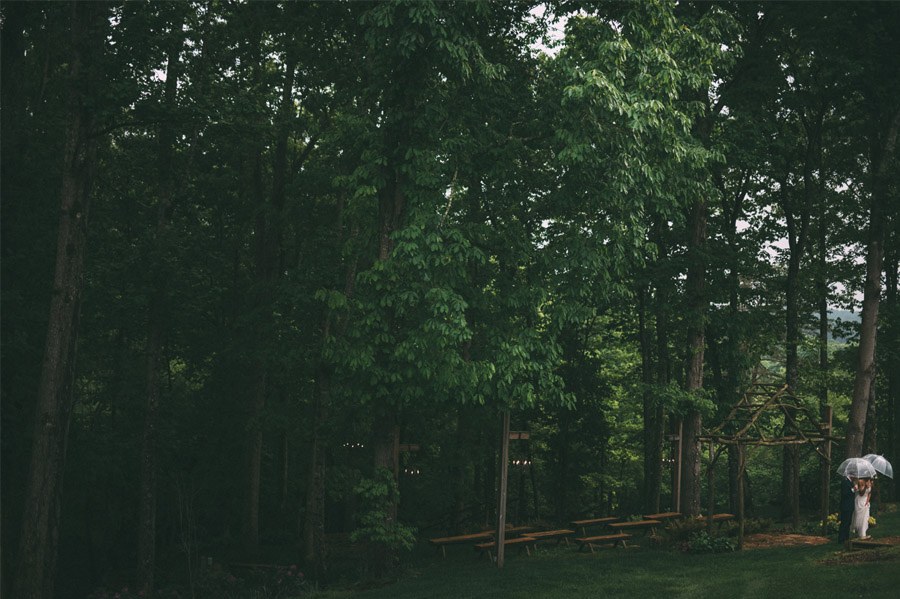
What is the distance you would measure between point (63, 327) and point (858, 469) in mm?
15289

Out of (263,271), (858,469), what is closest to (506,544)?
(858,469)

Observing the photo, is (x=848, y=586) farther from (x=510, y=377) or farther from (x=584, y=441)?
(x=584, y=441)

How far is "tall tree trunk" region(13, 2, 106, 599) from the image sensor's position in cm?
1573

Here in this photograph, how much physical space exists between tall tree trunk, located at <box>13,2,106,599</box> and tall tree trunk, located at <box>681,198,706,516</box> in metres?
15.2

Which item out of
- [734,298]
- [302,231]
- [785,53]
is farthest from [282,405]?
[785,53]

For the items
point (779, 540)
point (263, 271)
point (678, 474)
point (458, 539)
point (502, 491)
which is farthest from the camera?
point (678, 474)

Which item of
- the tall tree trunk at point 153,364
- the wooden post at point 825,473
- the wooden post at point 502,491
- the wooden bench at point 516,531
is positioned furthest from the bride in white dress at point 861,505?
the tall tree trunk at point 153,364

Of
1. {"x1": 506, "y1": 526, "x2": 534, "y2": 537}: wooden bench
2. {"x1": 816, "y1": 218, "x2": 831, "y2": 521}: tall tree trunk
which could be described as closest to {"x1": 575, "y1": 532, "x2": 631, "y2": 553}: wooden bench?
{"x1": 506, "y1": 526, "x2": 534, "y2": 537}: wooden bench

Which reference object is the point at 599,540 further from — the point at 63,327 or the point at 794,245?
the point at 794,245

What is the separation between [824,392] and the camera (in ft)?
99.0

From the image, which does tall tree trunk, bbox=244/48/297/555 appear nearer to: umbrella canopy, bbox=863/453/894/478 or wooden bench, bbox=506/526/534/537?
wooden bench, bbox=506/526/534/537

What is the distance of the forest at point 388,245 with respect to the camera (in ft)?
53.4

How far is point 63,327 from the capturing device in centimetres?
1599

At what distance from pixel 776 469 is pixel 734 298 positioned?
65.6ft
